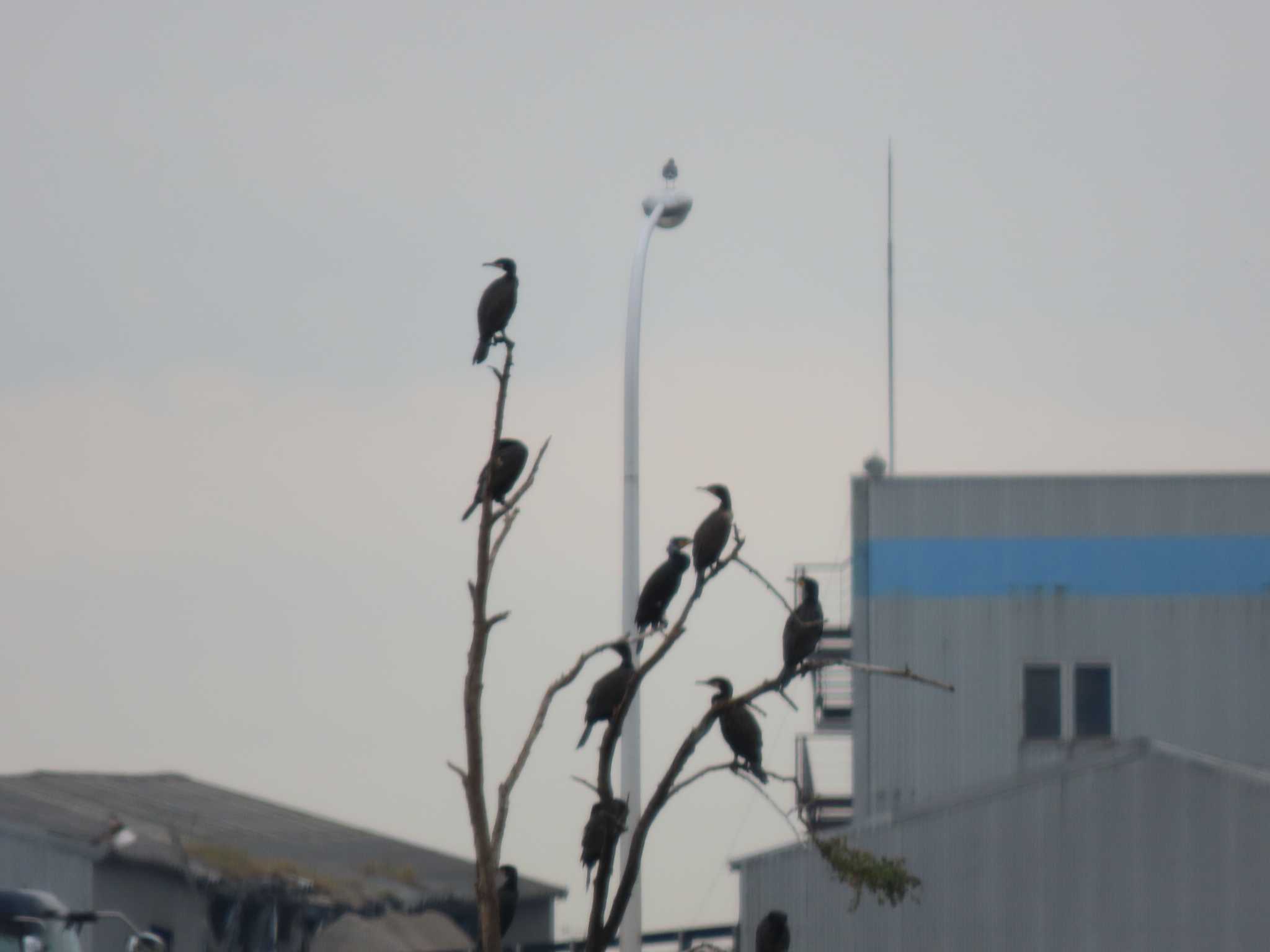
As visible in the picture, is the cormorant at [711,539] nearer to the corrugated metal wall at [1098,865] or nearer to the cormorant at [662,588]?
the cormorant at [662,588]

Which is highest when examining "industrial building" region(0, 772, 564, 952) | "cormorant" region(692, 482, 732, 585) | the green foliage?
"cormorant" region(692, 482, 732, 585)

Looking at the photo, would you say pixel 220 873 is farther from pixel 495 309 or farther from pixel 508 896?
pixel 495 309

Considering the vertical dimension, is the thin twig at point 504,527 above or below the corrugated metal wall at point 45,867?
above

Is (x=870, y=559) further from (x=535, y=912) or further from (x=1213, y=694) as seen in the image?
(x=535, y=912)

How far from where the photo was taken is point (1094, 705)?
2517 centimetres

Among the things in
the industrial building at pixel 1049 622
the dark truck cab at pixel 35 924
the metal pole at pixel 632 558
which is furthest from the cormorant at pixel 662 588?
the industrial building at pixel 1049 622

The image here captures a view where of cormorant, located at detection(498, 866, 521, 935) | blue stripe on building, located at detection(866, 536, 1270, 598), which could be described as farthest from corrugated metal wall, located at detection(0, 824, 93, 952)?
blue stripe on building, located at detection(866, 536, 1270, 598)

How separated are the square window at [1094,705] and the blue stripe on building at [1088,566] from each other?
993 millimetres

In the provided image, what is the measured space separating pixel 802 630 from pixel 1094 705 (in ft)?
56.9

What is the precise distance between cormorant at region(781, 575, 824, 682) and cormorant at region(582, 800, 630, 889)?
79cm

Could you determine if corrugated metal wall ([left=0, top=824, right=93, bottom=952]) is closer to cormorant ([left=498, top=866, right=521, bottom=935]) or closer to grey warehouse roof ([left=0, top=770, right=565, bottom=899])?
grey warehouse roof ([left=0, top=770, right=565, bottom=899])

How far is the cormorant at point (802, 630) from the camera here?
27.7 ft

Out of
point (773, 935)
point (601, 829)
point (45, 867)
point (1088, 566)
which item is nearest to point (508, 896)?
point (773, 935)

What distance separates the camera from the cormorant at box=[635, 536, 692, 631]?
982 cm
